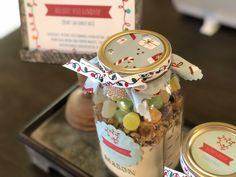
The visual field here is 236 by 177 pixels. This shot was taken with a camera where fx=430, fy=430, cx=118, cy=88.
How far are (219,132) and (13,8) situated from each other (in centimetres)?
91

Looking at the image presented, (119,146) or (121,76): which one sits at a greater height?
(121,76)

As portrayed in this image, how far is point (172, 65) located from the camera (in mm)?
530

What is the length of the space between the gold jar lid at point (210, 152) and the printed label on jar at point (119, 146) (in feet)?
0.23

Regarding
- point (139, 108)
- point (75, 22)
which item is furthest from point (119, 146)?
point (75, 22)

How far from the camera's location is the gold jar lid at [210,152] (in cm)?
47

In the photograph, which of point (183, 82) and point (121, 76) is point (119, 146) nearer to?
point (121, 76)

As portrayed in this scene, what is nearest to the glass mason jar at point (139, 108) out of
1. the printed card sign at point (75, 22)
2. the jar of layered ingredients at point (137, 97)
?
the jar of layered ingredients at point (137, 97)

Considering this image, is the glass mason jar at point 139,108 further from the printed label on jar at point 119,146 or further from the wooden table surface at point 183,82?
the wooden table surface at point 183,82

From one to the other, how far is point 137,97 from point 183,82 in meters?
0.28

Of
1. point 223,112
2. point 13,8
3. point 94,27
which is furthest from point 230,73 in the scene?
point 13,8

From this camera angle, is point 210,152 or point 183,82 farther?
point 183,82

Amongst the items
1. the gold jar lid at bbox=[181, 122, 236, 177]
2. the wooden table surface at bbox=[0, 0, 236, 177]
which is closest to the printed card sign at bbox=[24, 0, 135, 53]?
the wooden table surface at bbox=[0, 0, 236, 177]

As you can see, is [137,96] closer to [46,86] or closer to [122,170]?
[122,170]

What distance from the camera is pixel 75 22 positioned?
0.69 m
